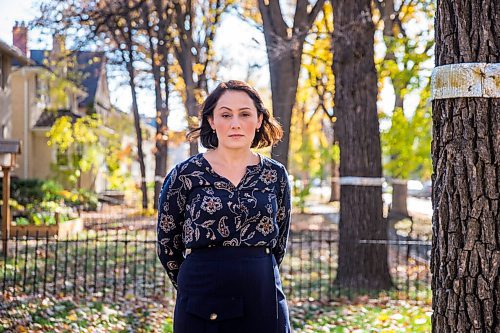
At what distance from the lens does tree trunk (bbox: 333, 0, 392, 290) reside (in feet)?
32.5

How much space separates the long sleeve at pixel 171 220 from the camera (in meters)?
3.48

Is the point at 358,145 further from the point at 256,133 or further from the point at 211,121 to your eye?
the point at 211,121

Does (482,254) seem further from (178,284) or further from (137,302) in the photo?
(137,302)

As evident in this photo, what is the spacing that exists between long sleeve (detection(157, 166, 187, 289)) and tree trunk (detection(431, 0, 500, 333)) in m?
1.25

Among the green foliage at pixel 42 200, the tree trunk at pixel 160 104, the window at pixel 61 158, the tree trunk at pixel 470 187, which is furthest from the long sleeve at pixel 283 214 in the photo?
the window at pixel 61 158

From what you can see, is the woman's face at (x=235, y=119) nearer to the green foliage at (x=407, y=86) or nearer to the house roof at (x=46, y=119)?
the green foliage at (x=407, y=86)

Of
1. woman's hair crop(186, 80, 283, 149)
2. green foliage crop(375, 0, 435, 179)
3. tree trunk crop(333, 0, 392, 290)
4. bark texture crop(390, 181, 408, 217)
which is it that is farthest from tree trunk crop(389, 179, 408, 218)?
woman's hair crop(186, 80, 283, 149)

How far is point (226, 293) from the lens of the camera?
3287 millimetres

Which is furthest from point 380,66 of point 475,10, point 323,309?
point 475,10

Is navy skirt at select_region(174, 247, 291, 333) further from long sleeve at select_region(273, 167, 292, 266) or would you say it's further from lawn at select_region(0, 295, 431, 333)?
lawn at select_region(0, 295, 431, 333)

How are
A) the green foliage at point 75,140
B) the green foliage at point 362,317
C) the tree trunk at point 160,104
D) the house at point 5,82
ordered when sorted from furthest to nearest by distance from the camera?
the green foliage at point 75,140 → the house at point 5,82 → the tree trunk at point 160,104 → the green foliage at point 362,317

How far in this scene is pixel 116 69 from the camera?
31.9 m

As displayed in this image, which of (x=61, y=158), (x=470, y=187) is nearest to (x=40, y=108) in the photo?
(x=61, y=158)

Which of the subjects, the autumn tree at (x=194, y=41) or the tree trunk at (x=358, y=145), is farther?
the autumn tree at (x=194, y=41)
